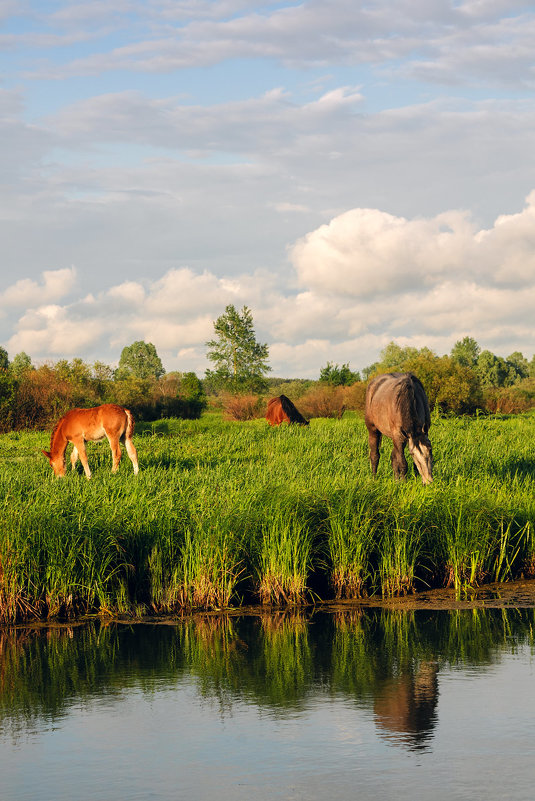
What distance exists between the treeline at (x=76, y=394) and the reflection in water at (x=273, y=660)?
31481mm

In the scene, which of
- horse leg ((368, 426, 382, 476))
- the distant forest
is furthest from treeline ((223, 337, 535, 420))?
horse leg ((368, 426, 382, 476))

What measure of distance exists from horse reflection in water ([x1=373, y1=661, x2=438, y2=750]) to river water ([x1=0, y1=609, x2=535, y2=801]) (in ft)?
0.06

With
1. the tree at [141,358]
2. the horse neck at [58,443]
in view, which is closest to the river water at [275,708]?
the horse neck at [58,443]

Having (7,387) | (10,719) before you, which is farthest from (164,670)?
(7,387)

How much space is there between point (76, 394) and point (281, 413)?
507 inches

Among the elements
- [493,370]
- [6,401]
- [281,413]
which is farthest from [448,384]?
[493,370]

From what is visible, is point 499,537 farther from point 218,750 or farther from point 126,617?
point 218,750

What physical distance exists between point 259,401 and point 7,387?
1821 cm

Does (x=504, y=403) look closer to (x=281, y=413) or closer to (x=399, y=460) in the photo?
(x=281, y=413)

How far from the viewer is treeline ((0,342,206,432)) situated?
132ft

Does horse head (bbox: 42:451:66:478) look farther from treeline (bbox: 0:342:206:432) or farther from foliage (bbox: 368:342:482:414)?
foliage (bbox: 368:342:482:414)

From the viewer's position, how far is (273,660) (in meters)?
8.67

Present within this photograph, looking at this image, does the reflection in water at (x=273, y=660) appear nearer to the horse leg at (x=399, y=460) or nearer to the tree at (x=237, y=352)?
the horse leg at (x=399, y=460)

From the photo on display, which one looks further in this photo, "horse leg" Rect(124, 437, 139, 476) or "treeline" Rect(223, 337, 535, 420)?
"treeline" Rect(223, 337, 535, 420)
